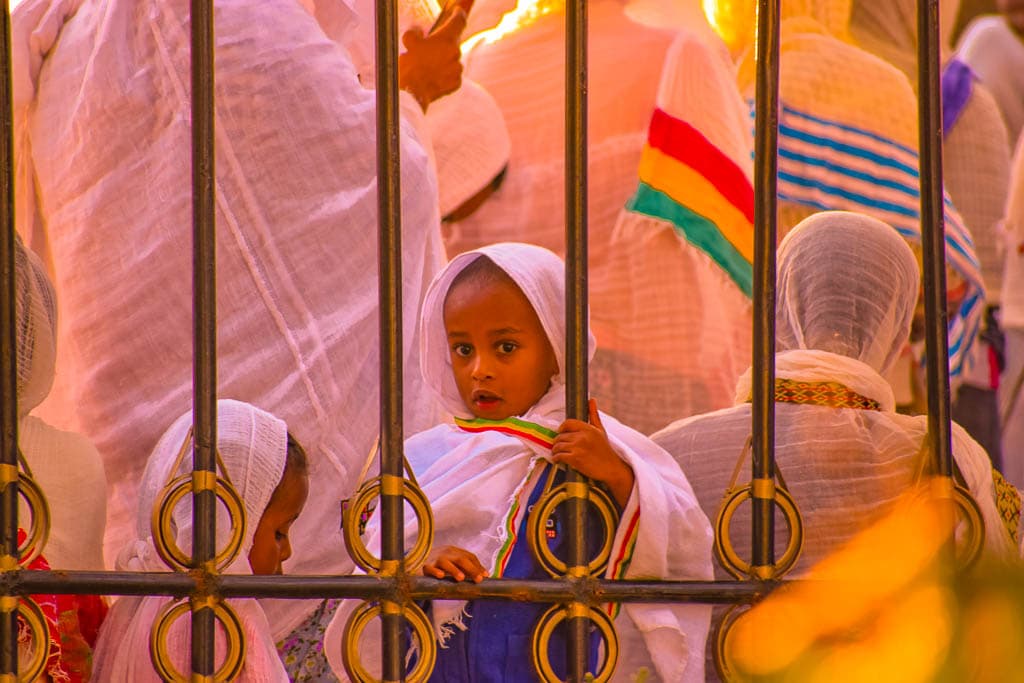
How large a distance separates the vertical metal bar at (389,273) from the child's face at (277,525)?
793mm

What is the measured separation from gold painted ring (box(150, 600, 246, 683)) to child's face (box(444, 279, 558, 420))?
0.80 m

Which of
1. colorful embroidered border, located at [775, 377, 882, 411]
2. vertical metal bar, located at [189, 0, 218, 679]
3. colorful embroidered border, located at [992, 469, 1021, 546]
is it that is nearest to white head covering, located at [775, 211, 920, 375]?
colorful embroidered border, located at [775, 377, 882, 411]

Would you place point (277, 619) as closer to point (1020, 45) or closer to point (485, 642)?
point (485, 642)

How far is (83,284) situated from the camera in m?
3.27

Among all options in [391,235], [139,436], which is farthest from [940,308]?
[139,436]

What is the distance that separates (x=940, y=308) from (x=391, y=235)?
61 centimetres

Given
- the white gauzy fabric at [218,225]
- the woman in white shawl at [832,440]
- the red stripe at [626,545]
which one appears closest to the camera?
the red stripe at [626,545]

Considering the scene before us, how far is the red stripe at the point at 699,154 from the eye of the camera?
4.34 m

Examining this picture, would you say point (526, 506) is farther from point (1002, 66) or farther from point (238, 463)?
point (1002, 66)

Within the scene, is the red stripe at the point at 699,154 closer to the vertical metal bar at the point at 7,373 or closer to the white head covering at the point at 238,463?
the white head covering at the point at 238,463

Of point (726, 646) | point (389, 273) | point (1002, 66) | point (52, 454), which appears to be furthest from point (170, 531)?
point (1002, 66)

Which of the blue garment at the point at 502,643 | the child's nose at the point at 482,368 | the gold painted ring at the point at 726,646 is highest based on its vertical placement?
the child's nose at the point at 482,368

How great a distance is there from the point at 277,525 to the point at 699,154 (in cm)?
204

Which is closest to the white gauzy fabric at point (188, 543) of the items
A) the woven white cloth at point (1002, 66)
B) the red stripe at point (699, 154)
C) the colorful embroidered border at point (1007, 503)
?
the colorful embroidered border at point (1007, 503)
